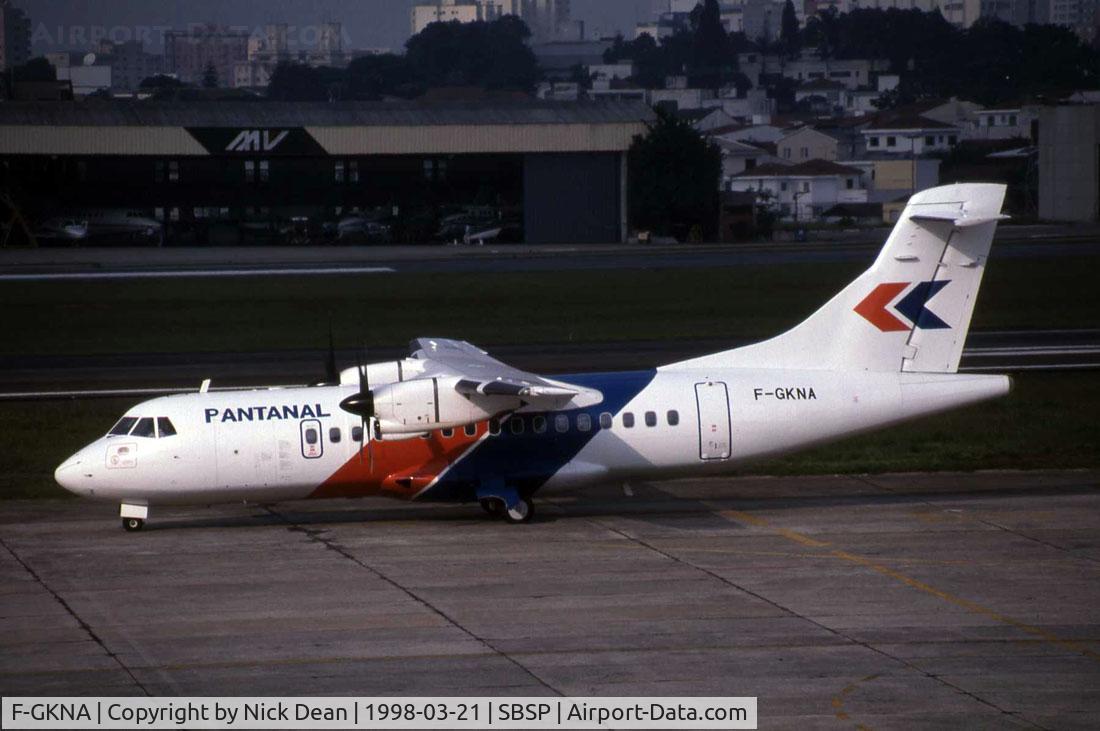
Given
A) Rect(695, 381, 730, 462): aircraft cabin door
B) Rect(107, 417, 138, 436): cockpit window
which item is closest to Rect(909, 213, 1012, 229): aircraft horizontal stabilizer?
Rect(695, 381, 730, 462): aircraft cabin door

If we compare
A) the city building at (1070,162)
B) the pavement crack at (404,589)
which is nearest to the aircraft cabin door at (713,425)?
the pavement crack at (404,589)

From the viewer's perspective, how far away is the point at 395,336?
52.9 metres

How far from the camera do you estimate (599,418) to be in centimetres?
2588

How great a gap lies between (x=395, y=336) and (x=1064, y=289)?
2939 cm

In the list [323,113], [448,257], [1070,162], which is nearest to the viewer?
[448,257]

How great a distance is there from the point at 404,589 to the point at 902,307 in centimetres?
1054

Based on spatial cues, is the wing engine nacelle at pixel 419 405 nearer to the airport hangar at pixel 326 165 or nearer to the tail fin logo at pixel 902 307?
the tail fin logo at pixel 902 307

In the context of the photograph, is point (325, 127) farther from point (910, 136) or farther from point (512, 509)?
point (910, 136)

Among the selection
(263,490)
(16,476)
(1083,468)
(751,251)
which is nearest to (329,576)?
(263,490)

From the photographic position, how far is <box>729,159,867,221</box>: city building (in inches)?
5719

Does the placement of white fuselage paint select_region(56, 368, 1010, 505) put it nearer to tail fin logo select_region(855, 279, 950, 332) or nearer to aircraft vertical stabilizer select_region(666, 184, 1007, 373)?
aircraft vertical stabilizer select_region(666, 184, 1007, 373)

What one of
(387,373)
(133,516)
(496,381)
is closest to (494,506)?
(387,373)

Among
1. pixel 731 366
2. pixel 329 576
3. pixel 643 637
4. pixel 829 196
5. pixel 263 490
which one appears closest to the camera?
pixel 643 637

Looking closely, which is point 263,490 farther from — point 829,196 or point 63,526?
point 829,196
